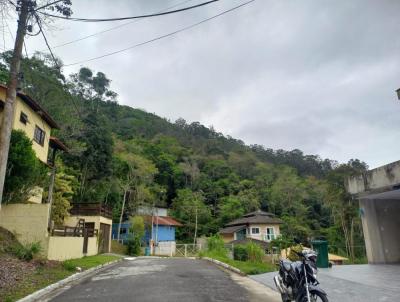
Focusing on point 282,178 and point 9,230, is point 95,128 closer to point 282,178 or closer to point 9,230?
point 9,230

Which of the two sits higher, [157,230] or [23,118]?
[23,118]

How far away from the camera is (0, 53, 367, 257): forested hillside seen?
3262 centimetres

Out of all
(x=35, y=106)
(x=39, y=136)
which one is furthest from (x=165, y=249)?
(x=35, y=106)

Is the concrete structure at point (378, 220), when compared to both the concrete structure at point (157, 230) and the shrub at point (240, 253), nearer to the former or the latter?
the shrub at point (240, 253)

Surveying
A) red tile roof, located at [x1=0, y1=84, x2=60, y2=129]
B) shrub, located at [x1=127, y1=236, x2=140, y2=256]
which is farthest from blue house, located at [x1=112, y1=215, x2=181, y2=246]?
red tile roof, located at [x1=0, y1=84, x2=60, y2=129]

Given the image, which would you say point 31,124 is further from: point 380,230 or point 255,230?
point 255,230

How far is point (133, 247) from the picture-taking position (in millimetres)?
33594

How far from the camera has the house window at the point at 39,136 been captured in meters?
22.0

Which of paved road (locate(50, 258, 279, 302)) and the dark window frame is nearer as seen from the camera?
paved road (locate(50, 258, 279, 302))

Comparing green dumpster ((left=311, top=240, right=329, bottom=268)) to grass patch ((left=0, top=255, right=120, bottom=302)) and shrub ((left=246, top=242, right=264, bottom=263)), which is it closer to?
shrub ((left=246, top=242, right=264, bottom=263))

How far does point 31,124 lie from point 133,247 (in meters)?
16.7

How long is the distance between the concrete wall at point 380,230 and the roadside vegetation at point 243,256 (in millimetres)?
3775

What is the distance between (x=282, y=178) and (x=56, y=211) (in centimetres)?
4484

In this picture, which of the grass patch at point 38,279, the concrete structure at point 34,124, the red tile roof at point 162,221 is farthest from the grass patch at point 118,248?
the grass patch at point 38,279
